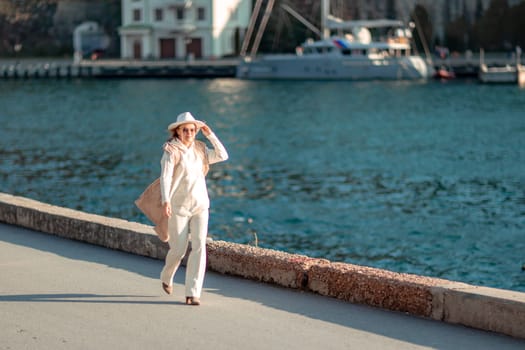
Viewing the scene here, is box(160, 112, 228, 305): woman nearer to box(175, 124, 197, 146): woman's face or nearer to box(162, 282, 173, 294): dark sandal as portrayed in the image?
box(175, 124, 197, 146): woman's face

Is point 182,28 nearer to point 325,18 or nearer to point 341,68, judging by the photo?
point 325,18

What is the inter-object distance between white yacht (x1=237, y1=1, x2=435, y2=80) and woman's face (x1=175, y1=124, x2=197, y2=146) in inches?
2729

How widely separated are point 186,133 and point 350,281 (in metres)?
1.75

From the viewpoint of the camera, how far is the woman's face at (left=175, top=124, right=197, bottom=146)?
7750mm

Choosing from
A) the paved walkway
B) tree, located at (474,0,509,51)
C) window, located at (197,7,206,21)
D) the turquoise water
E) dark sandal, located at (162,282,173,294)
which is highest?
window, located at (197,7,206,21)

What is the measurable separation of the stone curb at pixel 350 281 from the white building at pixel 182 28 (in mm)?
76666

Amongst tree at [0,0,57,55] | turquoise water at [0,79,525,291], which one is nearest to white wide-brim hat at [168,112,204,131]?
turquoise water at [0,79,525,291]

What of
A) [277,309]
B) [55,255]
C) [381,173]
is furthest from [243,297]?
[381,173]

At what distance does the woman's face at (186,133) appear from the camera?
775cm

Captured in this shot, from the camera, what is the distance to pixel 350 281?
8.04 meters

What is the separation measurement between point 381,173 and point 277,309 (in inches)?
921

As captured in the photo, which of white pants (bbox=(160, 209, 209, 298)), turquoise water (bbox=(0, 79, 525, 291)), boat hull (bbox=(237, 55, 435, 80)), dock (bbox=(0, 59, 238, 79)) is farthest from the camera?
dock (bbox=(0, 59, 238, 79))

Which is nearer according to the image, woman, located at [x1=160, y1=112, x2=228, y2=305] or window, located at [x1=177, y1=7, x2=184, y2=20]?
woman, located at [x1=160, y1=112, x2=228, y2=305]

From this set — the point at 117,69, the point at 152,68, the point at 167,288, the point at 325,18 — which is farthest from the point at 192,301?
the point at 117,69
